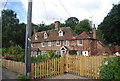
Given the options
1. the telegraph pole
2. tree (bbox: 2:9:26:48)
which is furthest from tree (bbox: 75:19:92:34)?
the telegraph pole

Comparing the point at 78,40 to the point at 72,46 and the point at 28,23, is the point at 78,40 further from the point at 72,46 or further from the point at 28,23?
the point at 28,23

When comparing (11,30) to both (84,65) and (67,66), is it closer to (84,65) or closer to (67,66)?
(67,66)

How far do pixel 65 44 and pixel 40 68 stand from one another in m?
21.8

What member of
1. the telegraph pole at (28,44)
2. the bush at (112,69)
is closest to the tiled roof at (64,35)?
the telegraph pole at (28,44)

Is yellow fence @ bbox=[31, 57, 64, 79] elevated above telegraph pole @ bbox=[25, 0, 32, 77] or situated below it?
below

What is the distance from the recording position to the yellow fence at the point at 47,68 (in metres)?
7.07

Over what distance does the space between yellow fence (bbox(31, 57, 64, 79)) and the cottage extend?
17770 millimetres

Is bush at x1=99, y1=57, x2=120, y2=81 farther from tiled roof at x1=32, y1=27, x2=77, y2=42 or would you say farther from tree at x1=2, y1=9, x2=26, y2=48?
tree at x1=2, y1=9, x2=26, y2=48

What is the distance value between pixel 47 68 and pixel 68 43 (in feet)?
69.5

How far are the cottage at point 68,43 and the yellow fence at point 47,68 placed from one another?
700 inches

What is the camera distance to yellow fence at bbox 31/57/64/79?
278 inches

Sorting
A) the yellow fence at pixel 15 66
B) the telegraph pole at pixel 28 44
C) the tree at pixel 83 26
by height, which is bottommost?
the yellow fence at pixel 15 66

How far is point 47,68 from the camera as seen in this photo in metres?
7.59

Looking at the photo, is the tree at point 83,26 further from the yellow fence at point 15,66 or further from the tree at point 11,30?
the yellow fence at point 15,66
